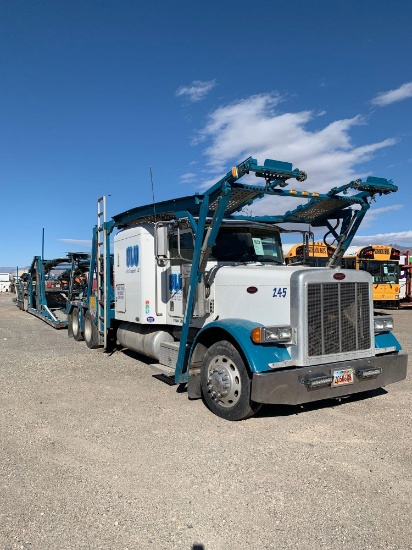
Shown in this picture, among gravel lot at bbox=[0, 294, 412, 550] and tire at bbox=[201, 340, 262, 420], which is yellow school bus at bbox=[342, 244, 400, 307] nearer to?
gravel lot at bbox=[0, 294, 412, 550]

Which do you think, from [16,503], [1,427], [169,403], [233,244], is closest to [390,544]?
[16,503]

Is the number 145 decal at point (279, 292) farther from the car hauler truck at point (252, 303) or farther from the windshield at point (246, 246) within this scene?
the windshield at point (246, 246)

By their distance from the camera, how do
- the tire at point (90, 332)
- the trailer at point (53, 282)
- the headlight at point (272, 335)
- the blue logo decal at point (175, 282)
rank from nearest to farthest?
the headlight at point (272, 335) → the blue logo decal at point (175, 282) → the tire at point (90, 332) → the trailer at point (53, 282)

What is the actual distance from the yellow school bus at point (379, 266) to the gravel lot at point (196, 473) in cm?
1540

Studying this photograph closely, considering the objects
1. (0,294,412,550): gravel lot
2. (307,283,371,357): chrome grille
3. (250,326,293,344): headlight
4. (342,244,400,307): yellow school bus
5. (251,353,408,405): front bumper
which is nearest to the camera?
(0,294,412,550): gravel lot

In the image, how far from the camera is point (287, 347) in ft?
16.6

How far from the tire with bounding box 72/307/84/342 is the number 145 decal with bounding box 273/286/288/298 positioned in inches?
281

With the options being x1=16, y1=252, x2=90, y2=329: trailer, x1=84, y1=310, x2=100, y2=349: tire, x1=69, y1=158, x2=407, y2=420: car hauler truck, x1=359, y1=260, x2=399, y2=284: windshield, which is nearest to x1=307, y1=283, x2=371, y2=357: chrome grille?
x1=69, y1=158, x2=407, y2=420: car hauler truck

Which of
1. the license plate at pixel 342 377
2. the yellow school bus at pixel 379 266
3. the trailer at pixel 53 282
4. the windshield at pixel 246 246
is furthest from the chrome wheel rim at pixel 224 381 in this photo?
the yellow school bus at pixel 379 266

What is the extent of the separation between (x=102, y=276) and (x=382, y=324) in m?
5.67

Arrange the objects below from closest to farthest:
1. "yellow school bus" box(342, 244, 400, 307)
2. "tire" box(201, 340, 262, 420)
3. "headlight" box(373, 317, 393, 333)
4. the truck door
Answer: "tire" box(201, 340, 262, 420), "headlight" box(373, 317, 393, 333), the truck door, "yellow school bus" box(342, 244, 400, 307)

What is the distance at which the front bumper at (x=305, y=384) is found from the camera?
15.3 feet

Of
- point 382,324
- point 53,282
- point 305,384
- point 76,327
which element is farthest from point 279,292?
point 53,282

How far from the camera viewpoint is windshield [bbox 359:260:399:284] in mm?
21125
